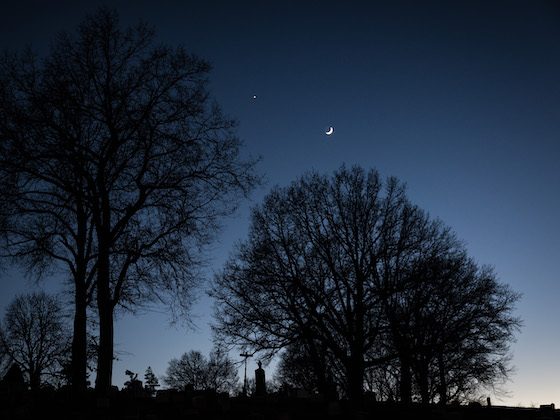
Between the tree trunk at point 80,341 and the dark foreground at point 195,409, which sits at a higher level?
the tree trunk at point 80,341

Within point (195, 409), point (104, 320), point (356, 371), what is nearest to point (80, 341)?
point (104, 320)

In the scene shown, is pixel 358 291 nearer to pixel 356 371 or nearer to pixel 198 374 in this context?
pixel 356 371

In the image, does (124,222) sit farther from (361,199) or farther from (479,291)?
(479,291)

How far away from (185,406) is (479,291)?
19.2 metres

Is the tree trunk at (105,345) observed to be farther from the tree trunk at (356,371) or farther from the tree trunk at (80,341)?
the tree trunk at (356,371)

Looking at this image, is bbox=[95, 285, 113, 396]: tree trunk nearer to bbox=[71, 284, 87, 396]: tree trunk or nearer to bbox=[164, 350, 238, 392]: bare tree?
bbox=[71, 284, 87, 396]: tree trunk

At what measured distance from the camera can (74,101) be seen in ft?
43.2

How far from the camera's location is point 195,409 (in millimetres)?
7461

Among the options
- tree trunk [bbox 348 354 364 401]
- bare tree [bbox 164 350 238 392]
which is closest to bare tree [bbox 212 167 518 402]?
tree trunk [bbox 348 354 364 401]

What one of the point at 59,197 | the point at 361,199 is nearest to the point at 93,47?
the point at 59,197

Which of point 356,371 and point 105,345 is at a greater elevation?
point 105,345

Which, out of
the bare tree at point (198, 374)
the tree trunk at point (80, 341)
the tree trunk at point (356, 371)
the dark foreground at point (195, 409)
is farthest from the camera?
the bare tree at point (198, 374)

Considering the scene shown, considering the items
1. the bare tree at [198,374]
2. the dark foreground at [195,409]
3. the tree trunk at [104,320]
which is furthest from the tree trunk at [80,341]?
the bare tree at [198,374]

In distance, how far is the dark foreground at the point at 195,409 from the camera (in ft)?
23.1
